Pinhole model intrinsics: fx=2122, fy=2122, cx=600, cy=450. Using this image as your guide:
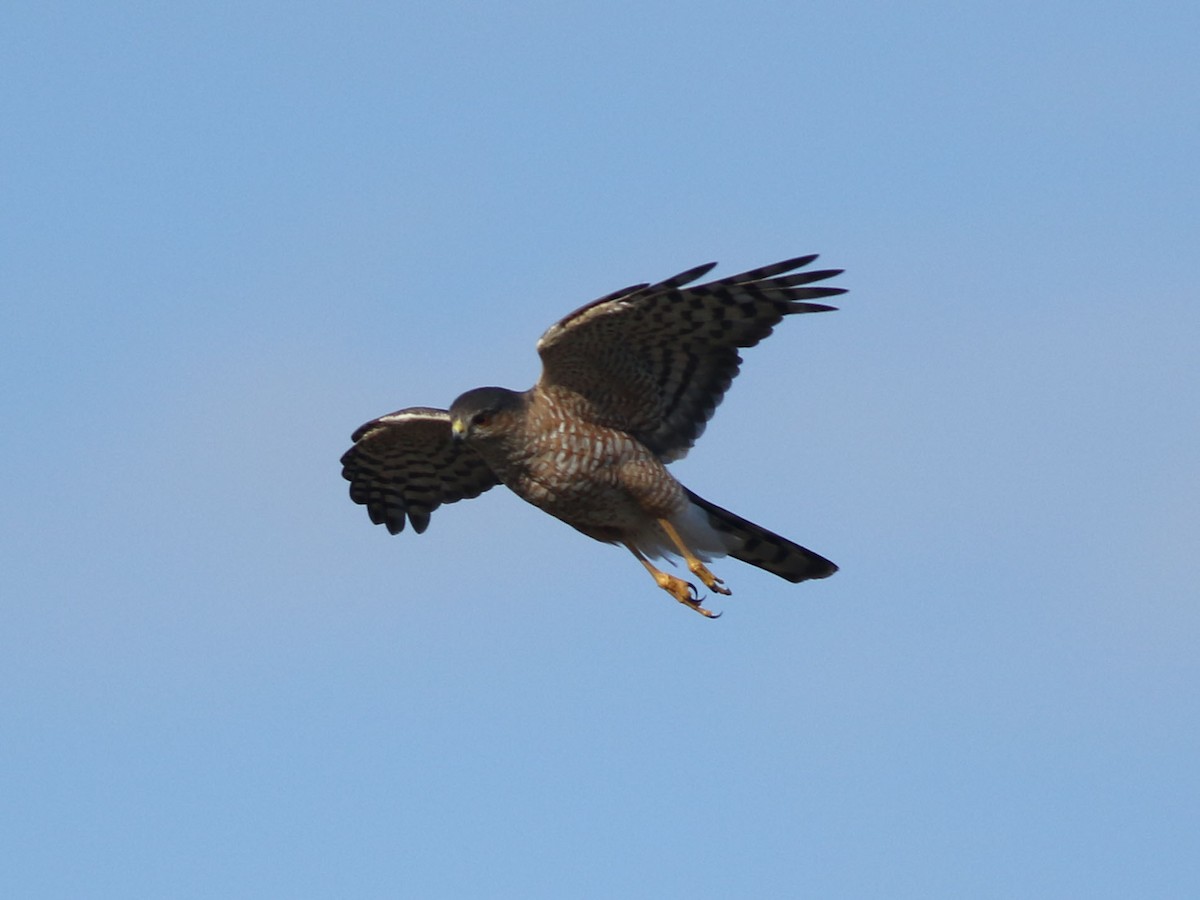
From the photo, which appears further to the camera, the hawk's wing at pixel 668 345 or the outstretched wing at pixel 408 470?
Answer: the outstretched wing at pixel 408 470

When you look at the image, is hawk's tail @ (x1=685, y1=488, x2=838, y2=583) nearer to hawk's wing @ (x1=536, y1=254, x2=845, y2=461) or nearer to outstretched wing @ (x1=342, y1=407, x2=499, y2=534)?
hawk's wing @ (x1=536, y1=254, x2=845, y2=461)

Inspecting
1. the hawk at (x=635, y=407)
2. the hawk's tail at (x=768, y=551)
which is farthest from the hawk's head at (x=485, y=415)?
the hawk's tail at (x=768, y=551)

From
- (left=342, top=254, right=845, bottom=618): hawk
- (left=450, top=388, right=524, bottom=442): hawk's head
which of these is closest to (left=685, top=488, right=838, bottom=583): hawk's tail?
(left=342, top=254, right=845, bottom=618): hawk

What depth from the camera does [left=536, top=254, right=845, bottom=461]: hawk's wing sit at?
43.6 feet

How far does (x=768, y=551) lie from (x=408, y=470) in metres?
2.80

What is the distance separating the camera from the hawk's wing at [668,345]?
1329 cm

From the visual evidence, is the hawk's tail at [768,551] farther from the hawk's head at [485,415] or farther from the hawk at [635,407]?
the hawk's head at [485,415]

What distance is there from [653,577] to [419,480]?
100 inches

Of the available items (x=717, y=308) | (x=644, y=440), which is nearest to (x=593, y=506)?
(x=644, y=440)

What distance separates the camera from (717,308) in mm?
13609

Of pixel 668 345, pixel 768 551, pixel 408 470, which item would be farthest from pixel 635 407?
pixel 408 470

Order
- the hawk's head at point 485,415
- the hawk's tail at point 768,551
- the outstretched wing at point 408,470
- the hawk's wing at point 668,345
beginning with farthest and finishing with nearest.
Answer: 1. the outstretched wing at point 408,470
2. the hawk's tail at point 768,551
3. the hawk's head at point 485,415
4. the hawk's wing at point 668,345

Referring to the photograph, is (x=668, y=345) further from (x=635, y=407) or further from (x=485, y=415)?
(x=485, y=415)

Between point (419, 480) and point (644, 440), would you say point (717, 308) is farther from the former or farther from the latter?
point (419, 480)
